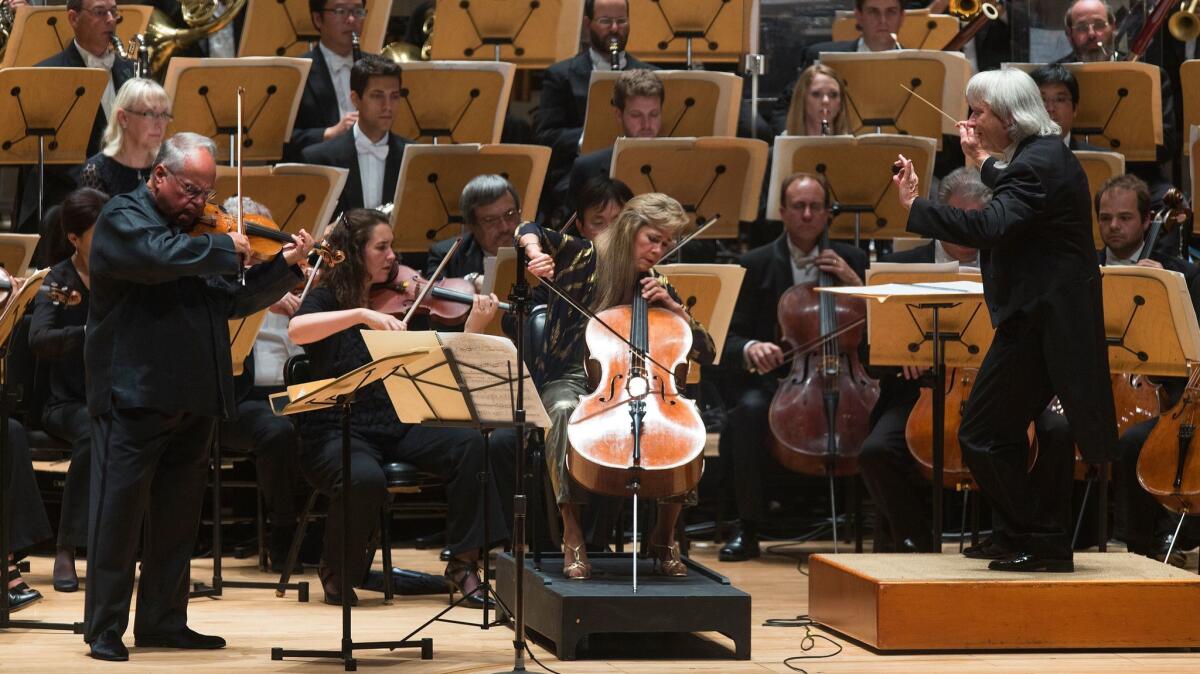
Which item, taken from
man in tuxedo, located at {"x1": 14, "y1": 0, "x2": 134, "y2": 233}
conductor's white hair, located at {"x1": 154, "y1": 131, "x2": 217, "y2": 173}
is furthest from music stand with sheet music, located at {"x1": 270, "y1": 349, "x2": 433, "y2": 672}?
man in tuxedo, located at {"x1": 14, "y1": 0, "x2": 134, "y2": 233}

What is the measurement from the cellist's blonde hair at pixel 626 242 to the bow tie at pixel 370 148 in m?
1.91

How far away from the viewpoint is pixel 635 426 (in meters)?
3.81

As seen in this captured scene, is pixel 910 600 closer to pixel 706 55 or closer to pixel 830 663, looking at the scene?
pixel 830 663

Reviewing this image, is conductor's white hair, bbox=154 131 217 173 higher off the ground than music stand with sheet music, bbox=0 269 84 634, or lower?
higher

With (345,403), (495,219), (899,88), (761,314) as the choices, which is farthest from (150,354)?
(899,88)

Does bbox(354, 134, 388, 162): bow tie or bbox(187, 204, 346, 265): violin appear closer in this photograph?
bbox(187, 204, 346, 265): violin

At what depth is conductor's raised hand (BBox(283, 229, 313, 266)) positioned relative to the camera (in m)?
3.83

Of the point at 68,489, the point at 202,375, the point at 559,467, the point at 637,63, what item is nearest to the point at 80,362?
the point at 68,489

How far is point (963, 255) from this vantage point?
5387 mm

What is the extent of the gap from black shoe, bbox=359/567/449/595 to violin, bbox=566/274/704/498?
3.71 ft

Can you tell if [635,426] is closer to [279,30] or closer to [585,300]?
[585,300]

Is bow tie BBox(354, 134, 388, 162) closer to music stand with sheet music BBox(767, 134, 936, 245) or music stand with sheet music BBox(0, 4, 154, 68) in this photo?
music stand with sheet music BBox(0, 4, 154, 68)

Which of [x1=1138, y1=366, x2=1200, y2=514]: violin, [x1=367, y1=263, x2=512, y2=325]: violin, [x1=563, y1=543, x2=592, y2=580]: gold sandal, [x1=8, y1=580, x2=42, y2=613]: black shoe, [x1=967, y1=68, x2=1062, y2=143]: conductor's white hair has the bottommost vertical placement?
[x1=8, y1=580, x2=42, y2=613]: black shoe

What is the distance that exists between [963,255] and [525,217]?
1.47 meters
